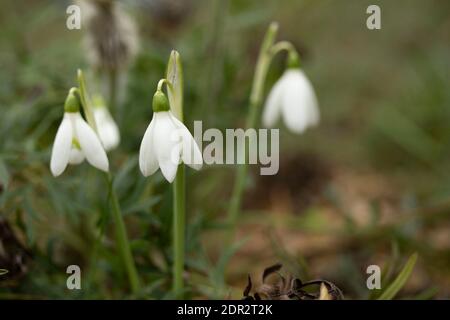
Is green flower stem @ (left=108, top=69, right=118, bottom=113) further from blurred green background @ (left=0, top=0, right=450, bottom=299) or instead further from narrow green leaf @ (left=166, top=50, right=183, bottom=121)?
narrow green leaf @ (left=166, top=50, right=183, bottom=121)

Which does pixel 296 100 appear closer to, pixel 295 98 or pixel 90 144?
pixel 295 98

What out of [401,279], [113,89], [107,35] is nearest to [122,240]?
[401,279]

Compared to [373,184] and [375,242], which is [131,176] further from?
[373,184]

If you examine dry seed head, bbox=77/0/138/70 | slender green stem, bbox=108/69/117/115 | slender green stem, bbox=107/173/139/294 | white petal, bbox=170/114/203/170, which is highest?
dry seed head, bbox=77/0/138/70

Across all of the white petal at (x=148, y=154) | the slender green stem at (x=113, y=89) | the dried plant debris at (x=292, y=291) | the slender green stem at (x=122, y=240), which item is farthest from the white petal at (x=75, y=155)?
A: the slender green stem at (x=113, y=89)

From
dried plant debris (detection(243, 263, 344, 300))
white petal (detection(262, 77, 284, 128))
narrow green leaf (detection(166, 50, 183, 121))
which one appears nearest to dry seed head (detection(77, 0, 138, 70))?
white petal (detection(262, 77, 284, 128))

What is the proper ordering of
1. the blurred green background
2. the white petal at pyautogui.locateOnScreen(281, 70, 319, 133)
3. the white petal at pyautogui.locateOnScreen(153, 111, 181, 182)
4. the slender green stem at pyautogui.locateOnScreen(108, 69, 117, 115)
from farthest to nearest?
the slender green stem at pyautogui.locateOnScreen(108, 69, 117, 115) < the white petal at pyautogui.locateOnScreen(281, 70, 319, 133) < the blurred green background < the white petal at pyautogui.locateOnScreen(153, 111, 181, 182)

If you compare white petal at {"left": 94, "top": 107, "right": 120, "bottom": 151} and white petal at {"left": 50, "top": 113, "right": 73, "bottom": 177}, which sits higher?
white petal at {"left": 94, "top": 107, "right": 120, "bottom": 151}
